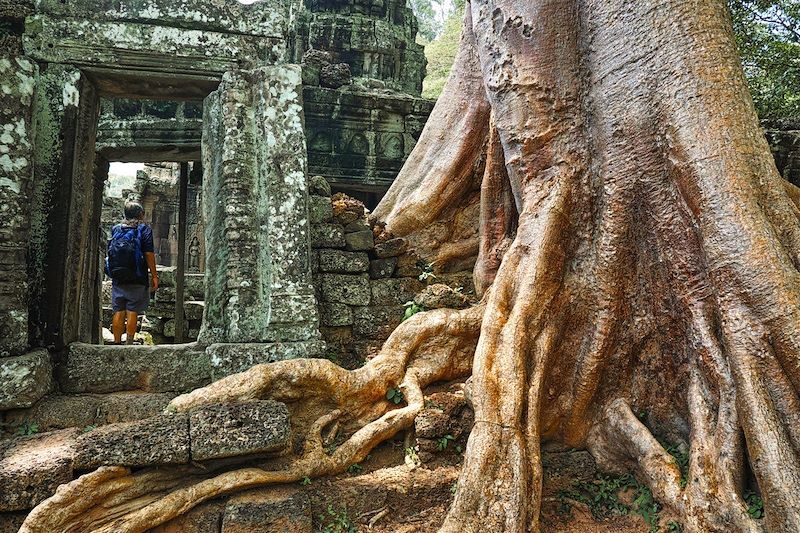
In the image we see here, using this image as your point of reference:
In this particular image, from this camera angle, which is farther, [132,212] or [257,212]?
[132,212]

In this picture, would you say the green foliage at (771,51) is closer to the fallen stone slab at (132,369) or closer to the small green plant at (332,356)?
the small green plant at (332,356)

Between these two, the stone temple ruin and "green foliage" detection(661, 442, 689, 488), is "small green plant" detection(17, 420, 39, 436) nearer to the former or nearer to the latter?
the stone temple ruin

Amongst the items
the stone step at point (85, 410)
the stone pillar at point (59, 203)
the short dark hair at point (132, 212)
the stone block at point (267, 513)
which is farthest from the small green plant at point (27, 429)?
the short dark hair at point (132, 212)

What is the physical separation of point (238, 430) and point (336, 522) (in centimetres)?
59

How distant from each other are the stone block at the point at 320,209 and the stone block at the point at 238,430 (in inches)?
66.5

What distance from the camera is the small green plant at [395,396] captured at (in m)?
3.25

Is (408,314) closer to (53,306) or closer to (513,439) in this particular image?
(513,439)

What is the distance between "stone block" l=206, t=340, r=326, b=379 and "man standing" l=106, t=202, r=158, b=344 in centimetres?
205

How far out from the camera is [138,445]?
2.37 m

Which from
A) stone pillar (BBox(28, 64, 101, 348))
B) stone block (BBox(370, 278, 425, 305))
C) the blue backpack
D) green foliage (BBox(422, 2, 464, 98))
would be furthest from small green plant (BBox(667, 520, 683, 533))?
green foliage (BBox(422, 2, 464, 98))

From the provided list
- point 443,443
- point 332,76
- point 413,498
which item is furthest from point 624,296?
point 332,76

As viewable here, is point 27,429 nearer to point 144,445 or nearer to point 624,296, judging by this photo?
point 144,445

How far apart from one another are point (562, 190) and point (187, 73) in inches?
91.9

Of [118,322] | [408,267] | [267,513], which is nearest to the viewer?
[267,513]
